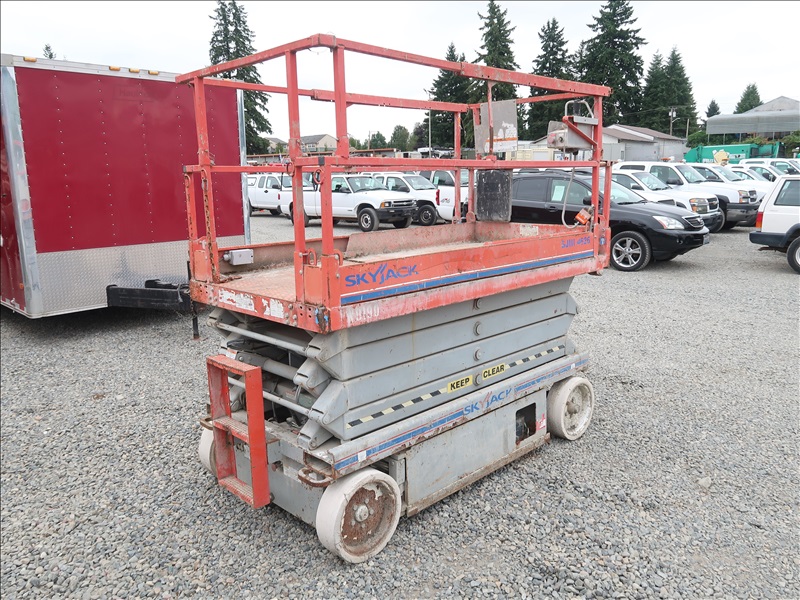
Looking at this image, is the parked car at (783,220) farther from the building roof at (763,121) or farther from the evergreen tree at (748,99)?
the evergreen tree at (748,99)

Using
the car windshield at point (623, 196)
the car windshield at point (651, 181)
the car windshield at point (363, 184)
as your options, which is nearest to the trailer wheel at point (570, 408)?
the car windshield at point (623, 196)

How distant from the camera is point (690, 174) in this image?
698 inches

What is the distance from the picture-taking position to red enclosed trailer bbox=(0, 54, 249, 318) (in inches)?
262

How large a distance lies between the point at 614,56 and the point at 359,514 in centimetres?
5757

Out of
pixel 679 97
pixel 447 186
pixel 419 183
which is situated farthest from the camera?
pixel 679 97

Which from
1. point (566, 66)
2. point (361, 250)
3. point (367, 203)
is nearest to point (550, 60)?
point (566, 66)

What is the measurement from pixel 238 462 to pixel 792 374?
5492mm

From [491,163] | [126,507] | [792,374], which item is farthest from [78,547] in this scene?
[792,374]

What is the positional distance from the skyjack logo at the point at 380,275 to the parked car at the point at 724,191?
14.5 m

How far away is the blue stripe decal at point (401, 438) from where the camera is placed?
10.3 feet

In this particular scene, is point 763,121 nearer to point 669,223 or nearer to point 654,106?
point 654,106

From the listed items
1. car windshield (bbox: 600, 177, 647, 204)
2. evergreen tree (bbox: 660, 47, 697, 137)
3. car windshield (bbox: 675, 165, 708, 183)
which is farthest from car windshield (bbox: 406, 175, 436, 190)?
evergreen tree (bbox: 660, 47, 697, 137)

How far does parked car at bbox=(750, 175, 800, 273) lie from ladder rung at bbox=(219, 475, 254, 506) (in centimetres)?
1119

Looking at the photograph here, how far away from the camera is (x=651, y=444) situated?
4.68 m
